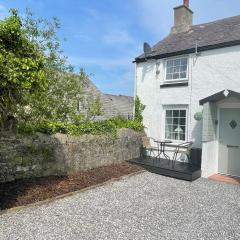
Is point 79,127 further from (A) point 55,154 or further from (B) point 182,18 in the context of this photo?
(B) point 182,18

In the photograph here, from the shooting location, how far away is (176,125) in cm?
1323

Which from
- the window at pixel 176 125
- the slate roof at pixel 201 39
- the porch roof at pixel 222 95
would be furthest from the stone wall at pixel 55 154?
the slate roof at pixel 201 39

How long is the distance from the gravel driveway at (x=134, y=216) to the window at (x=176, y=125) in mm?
3992

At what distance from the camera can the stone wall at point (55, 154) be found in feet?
28.0

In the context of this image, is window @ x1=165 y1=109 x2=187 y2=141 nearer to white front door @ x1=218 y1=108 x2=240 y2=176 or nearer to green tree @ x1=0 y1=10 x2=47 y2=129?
white front door @ x1=218 y1=108 x2=240 y2=176

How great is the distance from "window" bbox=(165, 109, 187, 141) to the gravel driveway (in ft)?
13.1

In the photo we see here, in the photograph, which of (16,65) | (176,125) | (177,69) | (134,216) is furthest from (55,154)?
(177,69)

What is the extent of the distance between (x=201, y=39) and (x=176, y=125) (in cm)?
431

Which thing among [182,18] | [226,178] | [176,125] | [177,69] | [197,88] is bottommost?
[226,178]

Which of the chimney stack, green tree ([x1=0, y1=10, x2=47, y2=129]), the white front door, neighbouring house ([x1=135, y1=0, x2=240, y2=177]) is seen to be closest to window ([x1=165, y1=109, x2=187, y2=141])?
neighbouring house ([x1=135, y1=0, x2=240, y2=177])

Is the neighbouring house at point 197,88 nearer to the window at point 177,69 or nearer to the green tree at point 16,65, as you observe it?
the window at point 177,69

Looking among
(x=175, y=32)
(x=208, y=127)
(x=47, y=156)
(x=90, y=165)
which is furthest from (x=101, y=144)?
(x=175, y=32)

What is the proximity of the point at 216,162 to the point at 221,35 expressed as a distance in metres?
5.79

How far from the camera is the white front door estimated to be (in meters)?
10.9
